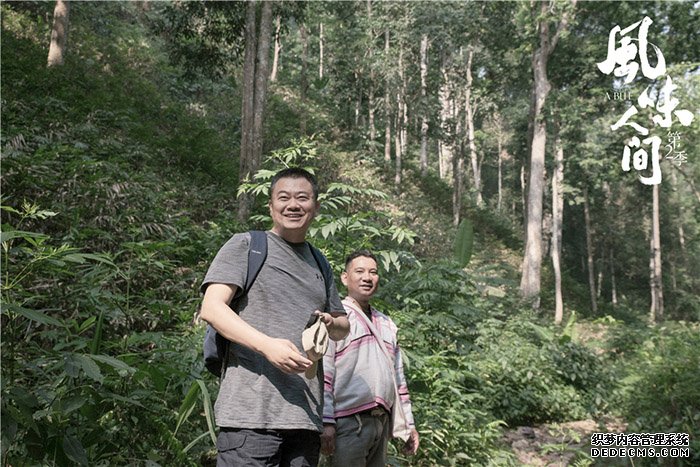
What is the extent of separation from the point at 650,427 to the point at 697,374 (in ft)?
2.81

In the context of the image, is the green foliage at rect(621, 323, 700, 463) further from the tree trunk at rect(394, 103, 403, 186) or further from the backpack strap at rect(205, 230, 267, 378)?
the tree trunk at rect(394, 103, 403, 186)

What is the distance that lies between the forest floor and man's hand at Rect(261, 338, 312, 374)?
4.50 m

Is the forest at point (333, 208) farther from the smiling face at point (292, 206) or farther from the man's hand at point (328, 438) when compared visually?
the smiling face at point (292, 206)

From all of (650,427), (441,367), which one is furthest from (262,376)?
(650,427)

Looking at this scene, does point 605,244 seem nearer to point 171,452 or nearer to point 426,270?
point 426,270

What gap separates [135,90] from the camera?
43.4 ft

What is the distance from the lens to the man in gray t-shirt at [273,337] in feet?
5.71

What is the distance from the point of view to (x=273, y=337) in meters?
1.84

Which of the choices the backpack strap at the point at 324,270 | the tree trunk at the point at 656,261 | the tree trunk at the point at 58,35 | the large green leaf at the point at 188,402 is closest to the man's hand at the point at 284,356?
the backpack strap at the point at 324,270

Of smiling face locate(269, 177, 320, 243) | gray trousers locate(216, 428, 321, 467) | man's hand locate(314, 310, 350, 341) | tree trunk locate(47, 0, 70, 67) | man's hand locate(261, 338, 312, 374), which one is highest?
tree trunk locate(47, 0, 70, 67)

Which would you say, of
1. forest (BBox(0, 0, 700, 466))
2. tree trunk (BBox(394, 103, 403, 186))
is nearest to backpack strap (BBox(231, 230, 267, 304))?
forest (BBox(0, 0, 700, 466))

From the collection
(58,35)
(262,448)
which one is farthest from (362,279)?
(58,35)

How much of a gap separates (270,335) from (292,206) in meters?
0.49

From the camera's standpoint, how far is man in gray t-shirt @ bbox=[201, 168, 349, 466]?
174 centimetres
